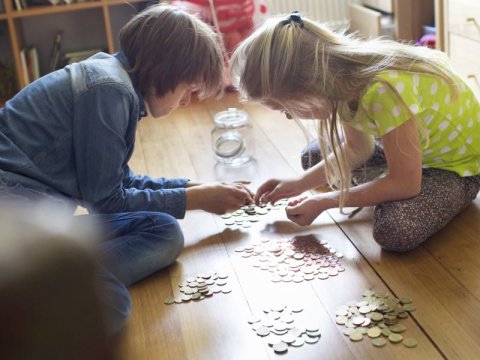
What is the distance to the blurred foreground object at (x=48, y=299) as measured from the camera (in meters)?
0.47

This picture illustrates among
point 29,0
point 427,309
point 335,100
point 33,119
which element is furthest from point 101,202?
point 29,0

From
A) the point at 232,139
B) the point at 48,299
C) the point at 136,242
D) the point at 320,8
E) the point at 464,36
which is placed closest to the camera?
the point at 48,299

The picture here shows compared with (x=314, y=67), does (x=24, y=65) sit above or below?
below

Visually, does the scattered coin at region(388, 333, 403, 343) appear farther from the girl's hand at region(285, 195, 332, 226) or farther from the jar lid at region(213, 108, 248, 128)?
the jar lid at region(213, 108, 248, 128)

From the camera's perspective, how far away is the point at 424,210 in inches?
66.7

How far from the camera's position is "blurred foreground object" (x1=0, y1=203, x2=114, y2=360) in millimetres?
471

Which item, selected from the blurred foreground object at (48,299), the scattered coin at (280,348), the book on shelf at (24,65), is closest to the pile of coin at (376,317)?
the scattered coin at (280,348)

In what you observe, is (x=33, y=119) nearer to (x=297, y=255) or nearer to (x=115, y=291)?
(x=115, y=291)

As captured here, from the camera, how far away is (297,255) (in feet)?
5.69

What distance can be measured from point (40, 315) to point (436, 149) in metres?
1.48

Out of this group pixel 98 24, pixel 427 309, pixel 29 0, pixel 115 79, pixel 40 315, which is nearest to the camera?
pixel 40 315

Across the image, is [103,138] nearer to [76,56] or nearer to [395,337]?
[395,337]

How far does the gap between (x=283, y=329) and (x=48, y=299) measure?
3.32 feet

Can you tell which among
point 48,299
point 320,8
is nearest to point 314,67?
point 48,299
